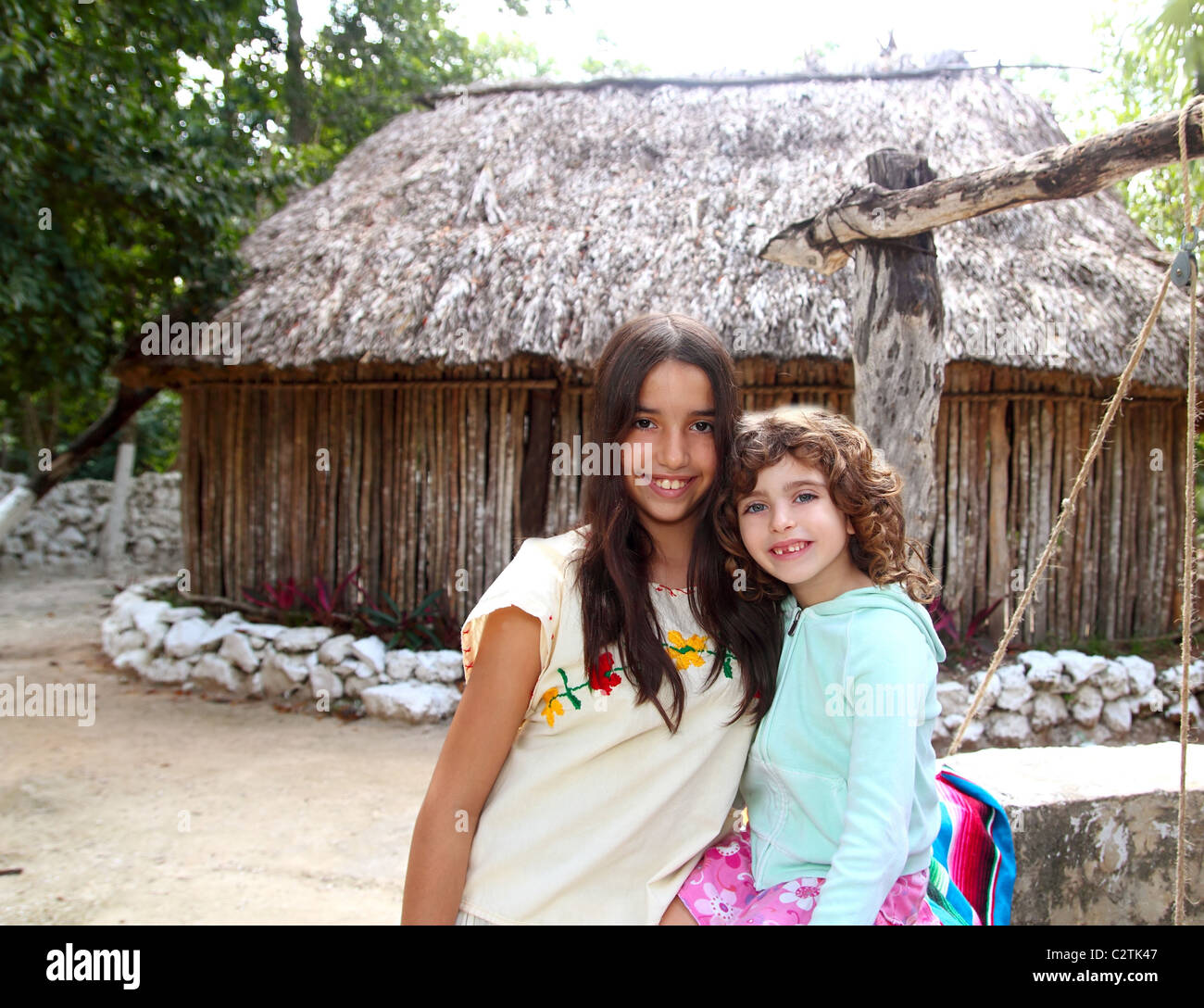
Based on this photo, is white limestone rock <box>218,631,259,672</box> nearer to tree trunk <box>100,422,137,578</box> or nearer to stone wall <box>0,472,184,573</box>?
tree trunk <box>100,422,137,578</box>

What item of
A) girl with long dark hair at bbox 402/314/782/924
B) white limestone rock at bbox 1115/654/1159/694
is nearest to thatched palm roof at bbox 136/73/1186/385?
white limestone rock at bbox 1115/654/1159/694

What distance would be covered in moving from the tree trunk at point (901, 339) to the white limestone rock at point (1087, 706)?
12.1ft

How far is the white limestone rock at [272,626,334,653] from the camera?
599cm

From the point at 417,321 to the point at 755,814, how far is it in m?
4.80

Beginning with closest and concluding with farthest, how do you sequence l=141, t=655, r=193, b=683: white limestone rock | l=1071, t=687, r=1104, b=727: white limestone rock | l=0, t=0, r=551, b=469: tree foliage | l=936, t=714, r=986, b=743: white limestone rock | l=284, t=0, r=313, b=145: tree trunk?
1. l=0, t=0, r=551, b=469: tree foliage
2. l=936, t=714, r=986, b=743: white limestone rock
3. l=1071, t=687, r=1104, b=727: white limestone rock
4. l=141, t=655, r=193, b=683: white limestone rock
5. l=284, t=0, r=313, b=145: tree trunk

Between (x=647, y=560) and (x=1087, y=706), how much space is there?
5.24 metres

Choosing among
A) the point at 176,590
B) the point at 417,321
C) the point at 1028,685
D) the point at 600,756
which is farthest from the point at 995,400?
the point at 176,590

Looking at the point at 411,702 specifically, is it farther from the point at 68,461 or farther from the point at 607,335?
the point at 68,461

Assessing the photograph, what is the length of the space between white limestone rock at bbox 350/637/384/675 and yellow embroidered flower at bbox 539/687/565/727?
186 inches

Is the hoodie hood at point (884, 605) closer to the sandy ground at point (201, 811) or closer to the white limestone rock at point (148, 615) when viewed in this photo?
the sandy ground at point (201, 811)

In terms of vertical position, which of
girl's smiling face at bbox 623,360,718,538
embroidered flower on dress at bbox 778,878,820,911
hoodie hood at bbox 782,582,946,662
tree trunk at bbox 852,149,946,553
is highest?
tree trunk at bbox 852,149,946,553

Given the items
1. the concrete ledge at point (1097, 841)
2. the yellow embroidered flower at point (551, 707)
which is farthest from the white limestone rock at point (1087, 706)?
the yellow embroidered flower at point (551, 707)

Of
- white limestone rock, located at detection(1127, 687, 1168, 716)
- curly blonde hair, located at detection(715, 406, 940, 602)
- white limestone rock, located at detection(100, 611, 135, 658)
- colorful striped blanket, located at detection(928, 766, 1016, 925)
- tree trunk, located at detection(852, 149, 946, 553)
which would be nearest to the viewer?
curly blonde hair, located at detection(715, 406, 940, 602)

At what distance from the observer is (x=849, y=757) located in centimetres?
139
